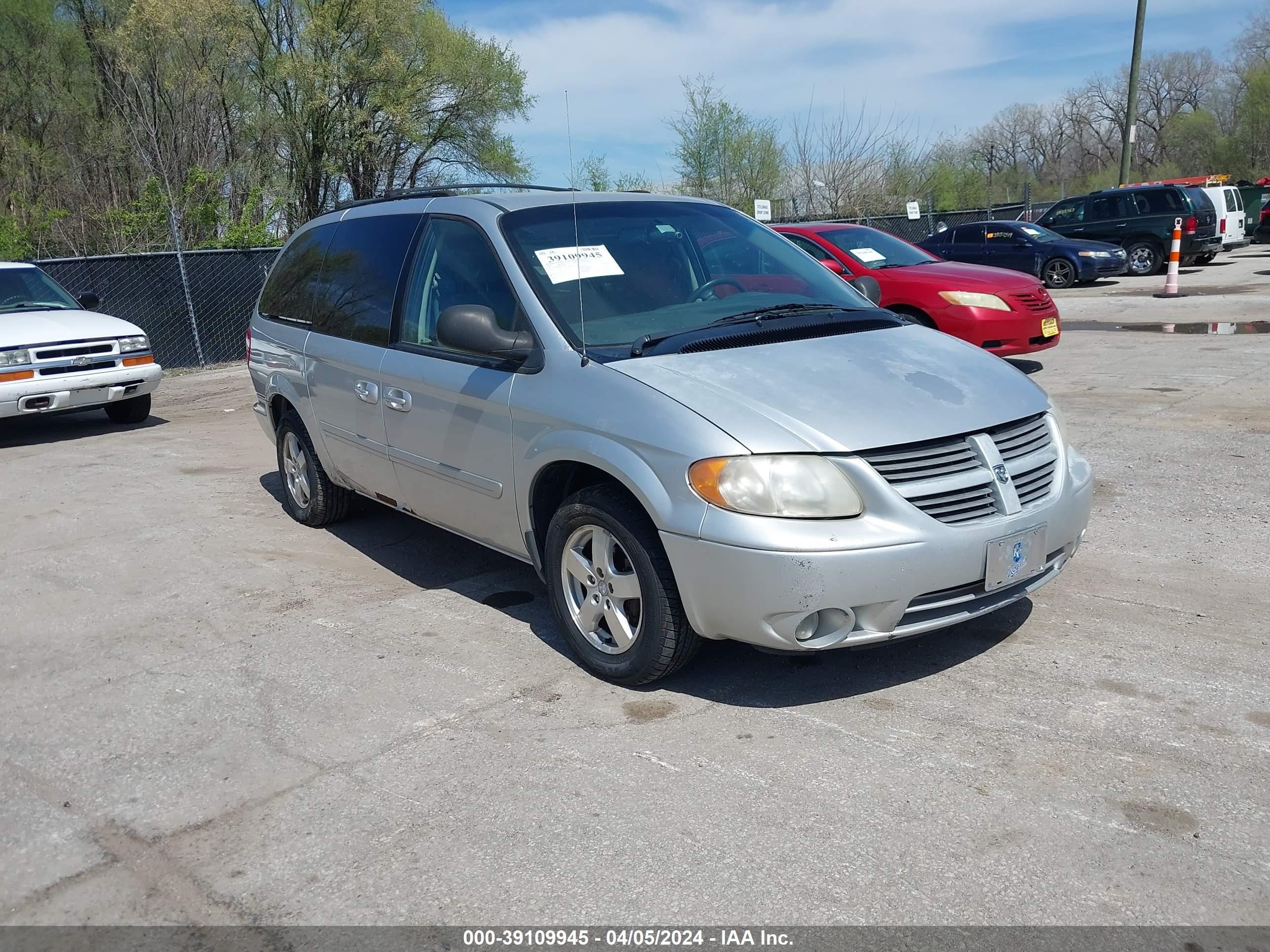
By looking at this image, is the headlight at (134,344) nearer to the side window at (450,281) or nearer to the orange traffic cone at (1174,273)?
the side window at (450,281)

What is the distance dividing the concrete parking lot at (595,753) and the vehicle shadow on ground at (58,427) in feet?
16.0

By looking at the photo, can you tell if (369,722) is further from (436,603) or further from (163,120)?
(163,120)

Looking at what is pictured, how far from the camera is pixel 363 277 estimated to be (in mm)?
5613

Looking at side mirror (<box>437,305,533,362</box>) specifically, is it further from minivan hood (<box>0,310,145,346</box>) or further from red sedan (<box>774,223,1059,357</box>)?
minivan hood (<box>0,310,145,346</box>)

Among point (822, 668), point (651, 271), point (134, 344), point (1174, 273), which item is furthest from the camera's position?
Result: point (1174, 273)

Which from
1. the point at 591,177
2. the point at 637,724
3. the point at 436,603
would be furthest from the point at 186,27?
the point at 637,724

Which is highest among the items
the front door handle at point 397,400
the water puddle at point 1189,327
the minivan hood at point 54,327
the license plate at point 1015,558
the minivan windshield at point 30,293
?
the minivan windshield at point 30,293

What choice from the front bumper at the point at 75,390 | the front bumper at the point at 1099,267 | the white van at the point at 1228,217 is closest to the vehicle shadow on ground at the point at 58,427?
the front bumper at the point at 75,390

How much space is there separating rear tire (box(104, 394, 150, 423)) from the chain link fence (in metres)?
3.72

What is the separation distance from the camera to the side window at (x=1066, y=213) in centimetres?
2362

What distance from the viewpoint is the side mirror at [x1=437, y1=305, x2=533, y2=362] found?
4.34 meters

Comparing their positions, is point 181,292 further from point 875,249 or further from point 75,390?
point 875,249

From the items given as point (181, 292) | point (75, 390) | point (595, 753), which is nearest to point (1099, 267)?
point (181, 292)

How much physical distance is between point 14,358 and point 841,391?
28.3 ft
